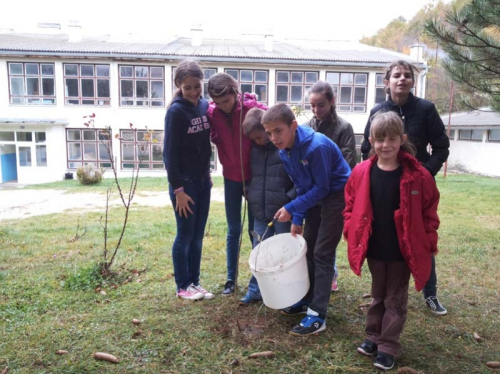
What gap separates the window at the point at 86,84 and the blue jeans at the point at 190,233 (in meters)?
19.5

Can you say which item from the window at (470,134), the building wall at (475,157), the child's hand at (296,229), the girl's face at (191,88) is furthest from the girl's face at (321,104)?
the window at (470,134)

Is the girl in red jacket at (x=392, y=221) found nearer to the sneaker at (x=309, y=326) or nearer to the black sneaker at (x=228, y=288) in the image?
the sneaker at (x=309, y=326)

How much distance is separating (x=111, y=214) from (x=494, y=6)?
737cm

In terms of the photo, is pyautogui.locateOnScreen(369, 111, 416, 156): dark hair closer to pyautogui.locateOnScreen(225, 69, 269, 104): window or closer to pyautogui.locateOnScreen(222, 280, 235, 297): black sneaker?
pyautogui.locateOnScreen(222, 280, 235, 297): black sneaker

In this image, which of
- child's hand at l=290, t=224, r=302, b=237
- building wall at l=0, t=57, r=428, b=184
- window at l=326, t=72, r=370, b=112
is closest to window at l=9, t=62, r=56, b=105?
building wall at l=0, t=57, r=428, b=184

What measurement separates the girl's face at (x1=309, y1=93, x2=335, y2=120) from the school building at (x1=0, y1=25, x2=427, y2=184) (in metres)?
18.0

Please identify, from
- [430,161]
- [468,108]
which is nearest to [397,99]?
[430,161]

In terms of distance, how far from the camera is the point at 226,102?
9.74 feet

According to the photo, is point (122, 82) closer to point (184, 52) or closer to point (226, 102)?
point (184, 52)

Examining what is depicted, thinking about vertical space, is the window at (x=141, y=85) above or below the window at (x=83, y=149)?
above

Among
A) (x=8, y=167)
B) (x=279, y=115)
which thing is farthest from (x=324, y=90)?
(x=8, y=167)

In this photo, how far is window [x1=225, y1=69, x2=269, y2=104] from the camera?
2122 centimetres

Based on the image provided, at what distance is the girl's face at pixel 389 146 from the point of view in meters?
2.28

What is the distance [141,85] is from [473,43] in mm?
18613
